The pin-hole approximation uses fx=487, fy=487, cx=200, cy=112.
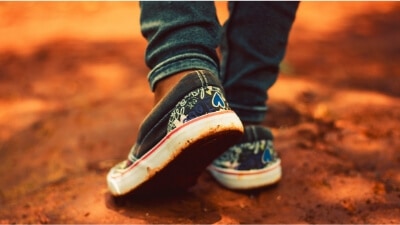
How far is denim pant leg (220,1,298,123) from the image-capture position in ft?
4.06

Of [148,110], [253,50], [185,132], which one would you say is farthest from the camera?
[148,110]

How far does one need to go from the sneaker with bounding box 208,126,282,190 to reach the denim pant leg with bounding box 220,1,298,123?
2.3 inches

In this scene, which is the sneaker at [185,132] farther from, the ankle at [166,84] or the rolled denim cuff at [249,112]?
the rolled denim cuff at [249,112]

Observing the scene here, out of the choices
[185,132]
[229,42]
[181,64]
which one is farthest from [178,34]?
[229,42]

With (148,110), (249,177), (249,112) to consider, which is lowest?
(148,110)

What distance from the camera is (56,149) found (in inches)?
72.6

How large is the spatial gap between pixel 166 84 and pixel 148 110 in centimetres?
100

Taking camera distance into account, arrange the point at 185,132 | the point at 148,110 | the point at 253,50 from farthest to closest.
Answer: the point at 148,110, the point at 253,50, the point at 185,132

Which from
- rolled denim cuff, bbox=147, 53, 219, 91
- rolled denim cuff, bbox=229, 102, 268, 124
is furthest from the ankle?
rolled denim cuff, bbox=229, 102, 268, 124

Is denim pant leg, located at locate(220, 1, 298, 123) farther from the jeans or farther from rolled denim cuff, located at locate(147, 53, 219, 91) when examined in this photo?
rolled denim cuff, located at locate(147, 53, 219, 91)

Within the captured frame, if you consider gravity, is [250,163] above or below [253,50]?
below

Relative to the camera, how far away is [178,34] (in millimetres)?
1021

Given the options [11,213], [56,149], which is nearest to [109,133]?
[56,149]

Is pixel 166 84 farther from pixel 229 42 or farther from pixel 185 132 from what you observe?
pixel 229 42
